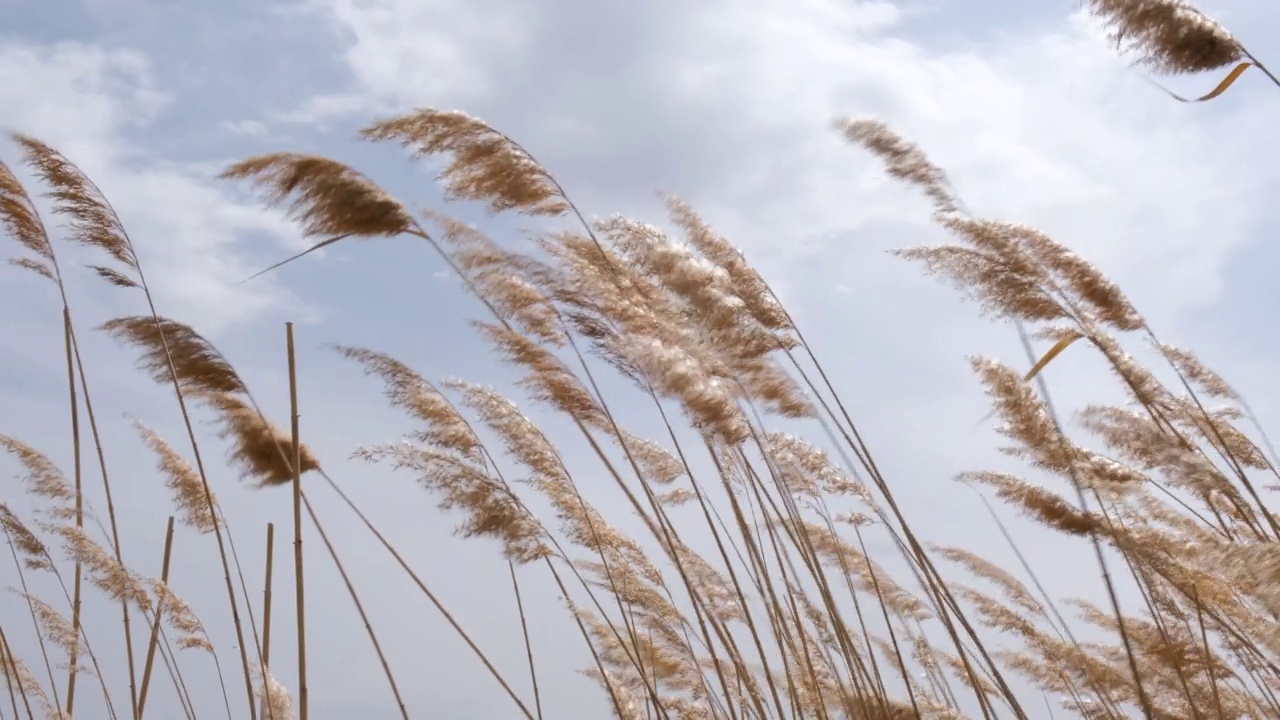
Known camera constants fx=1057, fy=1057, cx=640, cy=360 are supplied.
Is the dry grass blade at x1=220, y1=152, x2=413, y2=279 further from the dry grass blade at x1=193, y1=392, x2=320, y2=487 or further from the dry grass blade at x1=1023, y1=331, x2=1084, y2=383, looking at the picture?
the dry grass blade at x1=1023, y1=331, x2=1084, y2=383

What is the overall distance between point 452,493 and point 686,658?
1.11m

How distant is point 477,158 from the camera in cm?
312

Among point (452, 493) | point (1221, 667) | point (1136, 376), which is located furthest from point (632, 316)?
point (1221, 667)

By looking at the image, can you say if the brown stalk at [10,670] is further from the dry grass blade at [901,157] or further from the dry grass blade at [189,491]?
the dry grass blade at [901,157]

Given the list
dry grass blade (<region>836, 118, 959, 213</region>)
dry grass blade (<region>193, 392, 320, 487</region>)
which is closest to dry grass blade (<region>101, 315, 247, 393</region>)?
dry grass blade (<region>193, 392, 320, 487</region>)

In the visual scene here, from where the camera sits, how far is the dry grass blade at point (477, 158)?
3090 millimetres

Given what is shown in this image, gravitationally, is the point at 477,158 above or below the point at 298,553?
above

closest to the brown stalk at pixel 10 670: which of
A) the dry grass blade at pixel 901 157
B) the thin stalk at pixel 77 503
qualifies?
the thin stalk at pixel 77 503

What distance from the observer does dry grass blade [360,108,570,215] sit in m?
3.09

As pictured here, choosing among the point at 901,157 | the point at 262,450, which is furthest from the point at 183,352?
the point at 901,157

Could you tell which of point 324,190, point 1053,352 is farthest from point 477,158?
point 1053,352

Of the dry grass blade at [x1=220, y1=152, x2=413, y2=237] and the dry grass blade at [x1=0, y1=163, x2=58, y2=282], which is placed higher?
the dry grass blade at [x1=0, y1=163, x2=58, y2=282]

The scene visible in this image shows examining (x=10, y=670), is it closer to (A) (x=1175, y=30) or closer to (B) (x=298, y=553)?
(B) (x=298, y=553)

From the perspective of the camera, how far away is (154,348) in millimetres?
3408
